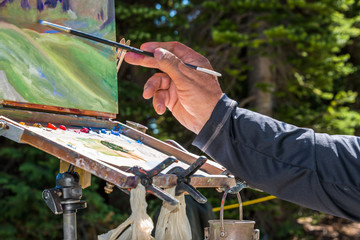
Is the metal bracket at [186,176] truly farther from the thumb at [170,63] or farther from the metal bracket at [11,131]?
the metal bracket at [11,131]

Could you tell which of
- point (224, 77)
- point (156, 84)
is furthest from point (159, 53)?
point (224, 77)

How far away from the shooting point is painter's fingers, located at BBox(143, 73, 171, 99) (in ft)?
4.28

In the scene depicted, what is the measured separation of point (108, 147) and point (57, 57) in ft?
1.45

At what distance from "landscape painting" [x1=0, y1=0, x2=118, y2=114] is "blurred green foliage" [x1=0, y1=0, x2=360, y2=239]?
2.83m

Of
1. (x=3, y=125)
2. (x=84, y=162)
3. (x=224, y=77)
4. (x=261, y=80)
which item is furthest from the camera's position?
(x=261, y=80)

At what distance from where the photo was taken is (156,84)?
4.29 ft

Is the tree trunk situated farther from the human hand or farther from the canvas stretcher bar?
the canvas stretcher bar

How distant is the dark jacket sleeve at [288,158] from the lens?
106 cm

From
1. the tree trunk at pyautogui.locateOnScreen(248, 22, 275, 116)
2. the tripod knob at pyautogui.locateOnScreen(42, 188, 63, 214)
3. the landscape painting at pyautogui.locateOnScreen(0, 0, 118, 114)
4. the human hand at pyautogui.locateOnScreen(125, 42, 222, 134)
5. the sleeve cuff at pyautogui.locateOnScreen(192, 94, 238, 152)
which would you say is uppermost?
the tree trunk at pyautogui.locateOnScreen(248, 22, 275, 116)

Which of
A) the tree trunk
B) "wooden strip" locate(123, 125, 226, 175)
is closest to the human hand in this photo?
"wooden strip" locate(123, 125, 226, 175)

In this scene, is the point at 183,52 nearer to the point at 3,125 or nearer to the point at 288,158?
the point at 288,158

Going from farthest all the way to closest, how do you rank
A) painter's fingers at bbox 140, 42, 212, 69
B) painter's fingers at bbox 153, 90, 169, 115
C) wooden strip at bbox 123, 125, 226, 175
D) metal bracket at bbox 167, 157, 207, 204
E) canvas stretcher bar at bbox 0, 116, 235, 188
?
wooden strip at bbox 123, 125, 226, 175 < painter's fingers at bbox 153, 90, 169, 115 < painter's fingers at bbox 140, 42, 212, 69 < metal bracket at bbox 167, 157, 207, 204 < canvas stretcher bar at bbox 0, 116, 235, 188

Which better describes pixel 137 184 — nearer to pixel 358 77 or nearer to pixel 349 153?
pixel 349 153

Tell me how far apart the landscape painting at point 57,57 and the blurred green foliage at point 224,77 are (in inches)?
111
